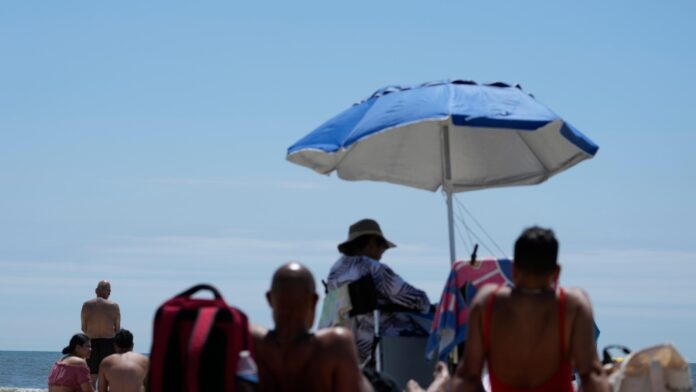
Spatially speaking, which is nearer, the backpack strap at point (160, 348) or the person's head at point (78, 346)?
the backpack strap at point (160, 348)

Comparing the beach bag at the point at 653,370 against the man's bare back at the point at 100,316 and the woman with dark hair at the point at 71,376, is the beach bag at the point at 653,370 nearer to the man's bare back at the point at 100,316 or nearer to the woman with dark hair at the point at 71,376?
the woman with dark hair at the point at 71,376

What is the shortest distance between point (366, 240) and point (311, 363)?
9.99 feet

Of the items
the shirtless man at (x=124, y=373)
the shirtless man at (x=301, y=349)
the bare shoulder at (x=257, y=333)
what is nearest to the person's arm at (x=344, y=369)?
the shirtless man at (x=301, y=349)

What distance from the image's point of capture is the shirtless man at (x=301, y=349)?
4434 mm

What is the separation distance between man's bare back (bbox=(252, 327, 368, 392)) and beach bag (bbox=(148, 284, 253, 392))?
4.3 inches

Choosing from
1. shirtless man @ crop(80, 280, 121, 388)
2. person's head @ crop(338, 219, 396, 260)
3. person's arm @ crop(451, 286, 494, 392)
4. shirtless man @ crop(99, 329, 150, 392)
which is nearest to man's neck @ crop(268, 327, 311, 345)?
person's arm @ crop(451, 286, 494, 392)

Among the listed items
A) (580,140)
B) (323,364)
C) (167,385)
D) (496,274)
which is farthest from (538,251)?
(580,140)

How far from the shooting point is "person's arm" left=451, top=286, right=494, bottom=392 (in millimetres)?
4820

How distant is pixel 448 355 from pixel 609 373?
1.05 meters

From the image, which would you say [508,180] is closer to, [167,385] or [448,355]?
[448,355]

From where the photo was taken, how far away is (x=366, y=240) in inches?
294

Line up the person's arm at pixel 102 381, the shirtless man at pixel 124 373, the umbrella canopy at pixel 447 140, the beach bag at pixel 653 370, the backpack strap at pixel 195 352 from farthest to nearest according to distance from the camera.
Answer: the person's arm at pixel 102 381, the shirtless man at pixel 124 373, the umbrella canopy at pixel 447 140, the beach bag at pixel 653 370, the backpack strap at pixel 195 352

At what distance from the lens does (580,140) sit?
703 cm

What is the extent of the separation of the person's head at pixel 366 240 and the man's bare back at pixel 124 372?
4.06m
